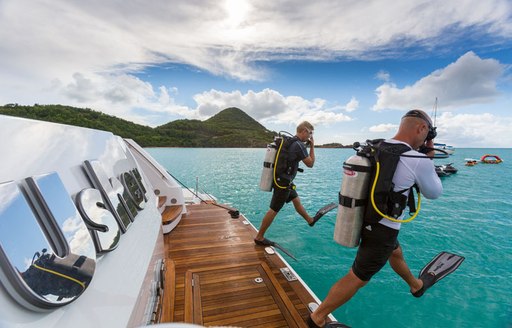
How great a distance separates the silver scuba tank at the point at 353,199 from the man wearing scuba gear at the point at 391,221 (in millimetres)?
76

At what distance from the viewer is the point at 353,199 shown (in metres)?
2.32

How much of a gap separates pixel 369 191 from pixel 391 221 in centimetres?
34

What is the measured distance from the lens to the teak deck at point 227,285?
2.61 metres

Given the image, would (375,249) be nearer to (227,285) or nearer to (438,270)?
(438,270)

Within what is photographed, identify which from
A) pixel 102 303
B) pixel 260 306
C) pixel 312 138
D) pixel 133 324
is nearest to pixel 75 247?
pixel 102 303

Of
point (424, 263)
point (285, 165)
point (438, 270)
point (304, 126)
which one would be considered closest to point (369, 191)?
point (285, 165)

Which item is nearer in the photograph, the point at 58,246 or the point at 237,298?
the point at 58,246

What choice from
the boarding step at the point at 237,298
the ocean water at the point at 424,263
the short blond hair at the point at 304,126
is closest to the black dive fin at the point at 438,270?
the ocean water at the point at 424,263

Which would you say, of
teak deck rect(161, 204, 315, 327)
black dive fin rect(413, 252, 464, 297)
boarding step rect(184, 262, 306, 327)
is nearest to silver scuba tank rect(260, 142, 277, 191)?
teak deck rect(161, 204, 315, 327)

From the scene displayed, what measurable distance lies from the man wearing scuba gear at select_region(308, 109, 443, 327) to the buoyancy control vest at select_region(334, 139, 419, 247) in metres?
0.05

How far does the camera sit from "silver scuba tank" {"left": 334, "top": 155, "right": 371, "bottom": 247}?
2.29 m

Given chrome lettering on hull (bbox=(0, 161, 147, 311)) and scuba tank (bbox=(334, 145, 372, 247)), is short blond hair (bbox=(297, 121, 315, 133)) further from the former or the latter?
chrome lettering on hull (bbox=(0, 161, 147, 311))

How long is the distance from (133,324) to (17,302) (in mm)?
522

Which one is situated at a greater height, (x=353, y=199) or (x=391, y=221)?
(x=353, y=199)
